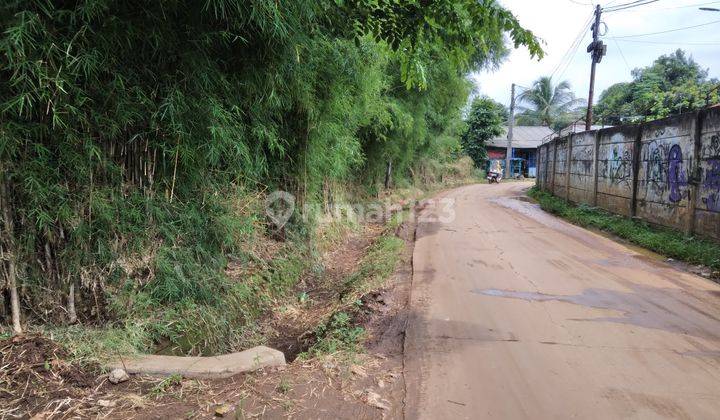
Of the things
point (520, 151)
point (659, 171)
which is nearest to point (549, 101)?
point (520, 151)

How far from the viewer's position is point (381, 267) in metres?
5.88

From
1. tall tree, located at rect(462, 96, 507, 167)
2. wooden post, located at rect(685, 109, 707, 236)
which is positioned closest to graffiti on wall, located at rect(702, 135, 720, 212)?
wooden post, located at rect(685, 109, 707, 236)

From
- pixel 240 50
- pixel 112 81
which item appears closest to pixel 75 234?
pixel 112 81

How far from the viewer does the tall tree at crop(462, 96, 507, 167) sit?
31766 millimetres

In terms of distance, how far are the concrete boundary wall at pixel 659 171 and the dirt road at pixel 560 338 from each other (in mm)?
1348

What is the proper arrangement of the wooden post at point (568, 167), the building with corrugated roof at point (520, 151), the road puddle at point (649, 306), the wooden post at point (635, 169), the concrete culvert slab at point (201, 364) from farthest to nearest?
the building with corrugated roof at point (520, 151) < the wooden post at point (568, 167) < the wooden post at point (635, 169) < the road puddle at point (649, 306) < the concrete culvert slab at point (201, 364)

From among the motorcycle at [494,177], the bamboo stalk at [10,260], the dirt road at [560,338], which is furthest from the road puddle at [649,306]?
the motorcycle at [494,177]

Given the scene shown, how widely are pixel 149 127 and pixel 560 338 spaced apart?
3501 mm

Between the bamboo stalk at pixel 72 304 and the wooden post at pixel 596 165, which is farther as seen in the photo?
the wooden post at pixel 596 165

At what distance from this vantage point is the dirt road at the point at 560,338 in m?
2.64

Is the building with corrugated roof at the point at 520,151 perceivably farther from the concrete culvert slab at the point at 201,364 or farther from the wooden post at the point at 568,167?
the concrete culvert slab at the point at 201,364

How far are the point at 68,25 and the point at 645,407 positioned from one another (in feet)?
13.1

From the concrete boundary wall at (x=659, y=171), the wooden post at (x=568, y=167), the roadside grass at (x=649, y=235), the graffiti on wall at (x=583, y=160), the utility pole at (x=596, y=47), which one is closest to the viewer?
the roadside grass at (x=649, y=235)

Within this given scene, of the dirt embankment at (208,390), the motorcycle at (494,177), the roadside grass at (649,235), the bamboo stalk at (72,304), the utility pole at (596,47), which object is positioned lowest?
the dirt embankment at (208,390)
